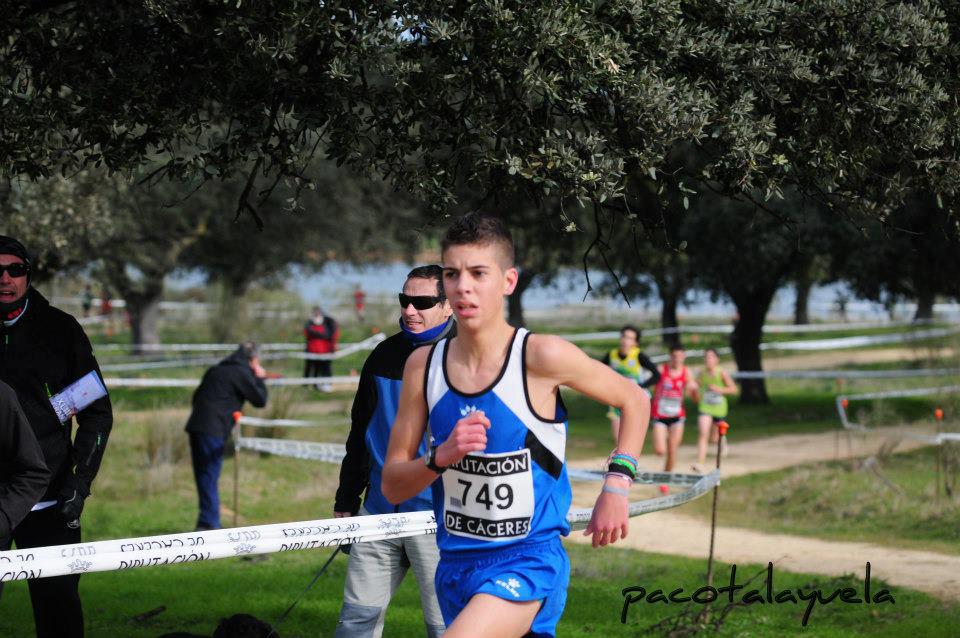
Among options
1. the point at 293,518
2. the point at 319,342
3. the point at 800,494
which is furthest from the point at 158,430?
the point at 319,342

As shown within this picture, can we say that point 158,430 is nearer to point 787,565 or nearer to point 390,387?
point 787,565

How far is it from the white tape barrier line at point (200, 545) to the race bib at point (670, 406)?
11035mm

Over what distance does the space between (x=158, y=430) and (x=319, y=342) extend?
37.8ft

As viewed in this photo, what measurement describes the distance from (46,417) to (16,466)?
91 cm

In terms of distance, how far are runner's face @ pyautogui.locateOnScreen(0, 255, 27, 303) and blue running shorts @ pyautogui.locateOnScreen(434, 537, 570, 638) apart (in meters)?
2.53

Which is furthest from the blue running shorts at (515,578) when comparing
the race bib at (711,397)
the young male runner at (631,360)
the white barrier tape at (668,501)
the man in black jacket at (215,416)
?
the race bib at (711,397)

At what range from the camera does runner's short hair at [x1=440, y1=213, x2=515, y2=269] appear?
13.6 ft

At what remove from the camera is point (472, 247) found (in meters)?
4.12

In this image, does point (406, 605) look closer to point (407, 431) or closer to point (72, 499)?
point (72, 499)

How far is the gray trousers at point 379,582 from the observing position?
5777mm

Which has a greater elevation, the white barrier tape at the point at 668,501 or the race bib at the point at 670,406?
the white barrier tape at the point at 668,501

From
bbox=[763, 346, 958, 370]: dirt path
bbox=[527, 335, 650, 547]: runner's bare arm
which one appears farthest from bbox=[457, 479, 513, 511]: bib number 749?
bbox=[763, 346, 958, 370]: dirt path

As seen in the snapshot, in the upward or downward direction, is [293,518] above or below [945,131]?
below

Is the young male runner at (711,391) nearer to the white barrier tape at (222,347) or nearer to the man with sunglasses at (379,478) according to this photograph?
the man with sunglasses at (379,478)
